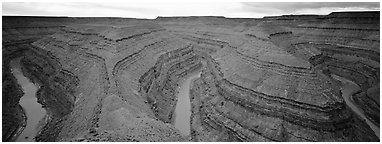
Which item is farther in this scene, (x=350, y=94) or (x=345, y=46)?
(x=345, y=46)

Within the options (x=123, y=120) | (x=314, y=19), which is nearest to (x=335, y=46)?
(x=314, y=19)

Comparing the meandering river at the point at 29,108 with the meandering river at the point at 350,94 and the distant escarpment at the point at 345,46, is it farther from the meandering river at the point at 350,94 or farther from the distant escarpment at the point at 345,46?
the distant escarpment at the point at 345,46

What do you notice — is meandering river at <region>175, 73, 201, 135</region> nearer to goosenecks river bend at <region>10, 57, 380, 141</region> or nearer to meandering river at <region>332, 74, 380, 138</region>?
goosenecks river bend at <region>10, 57, 380, 141</region>

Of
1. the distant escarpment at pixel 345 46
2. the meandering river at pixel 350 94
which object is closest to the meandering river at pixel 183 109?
the distant escarpment at pixel 345 46

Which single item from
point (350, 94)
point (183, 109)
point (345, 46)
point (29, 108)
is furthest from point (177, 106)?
point (345, 46)

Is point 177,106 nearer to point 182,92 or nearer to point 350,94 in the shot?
point 182,92

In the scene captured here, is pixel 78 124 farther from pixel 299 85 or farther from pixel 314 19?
pixel 314 19
